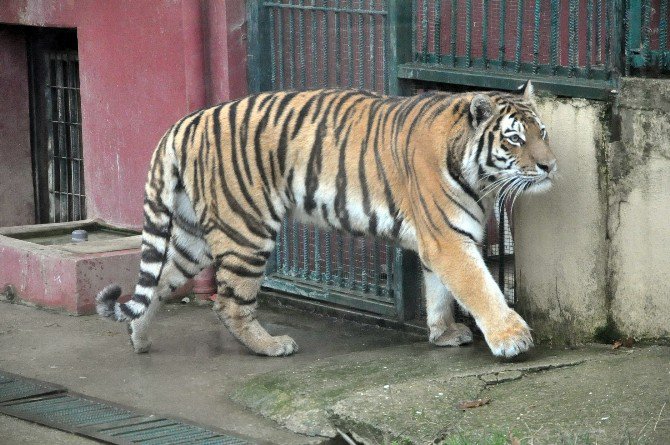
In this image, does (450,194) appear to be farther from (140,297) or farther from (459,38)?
(140,297)

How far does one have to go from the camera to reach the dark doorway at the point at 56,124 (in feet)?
32.1

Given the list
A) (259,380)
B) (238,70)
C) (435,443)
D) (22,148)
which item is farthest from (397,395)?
(22,148)

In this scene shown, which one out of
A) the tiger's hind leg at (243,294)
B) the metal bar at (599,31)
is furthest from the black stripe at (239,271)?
the metal bar at (599,31)

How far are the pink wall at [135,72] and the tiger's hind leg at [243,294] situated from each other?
60.3 inches

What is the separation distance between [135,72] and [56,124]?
1.66m

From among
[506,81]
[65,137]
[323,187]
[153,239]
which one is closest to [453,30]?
[506,81]

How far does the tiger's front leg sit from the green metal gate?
0.87 meters

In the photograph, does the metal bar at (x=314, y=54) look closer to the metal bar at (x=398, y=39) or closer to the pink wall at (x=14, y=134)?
the metal bar at (x=398, y=39)

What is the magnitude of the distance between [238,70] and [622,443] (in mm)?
4036

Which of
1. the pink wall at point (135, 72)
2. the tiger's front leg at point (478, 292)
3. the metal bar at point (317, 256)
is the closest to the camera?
the tiger's front leg at point (478, 292)

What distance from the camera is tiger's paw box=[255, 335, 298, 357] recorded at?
6.89m

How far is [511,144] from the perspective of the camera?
6.15 m

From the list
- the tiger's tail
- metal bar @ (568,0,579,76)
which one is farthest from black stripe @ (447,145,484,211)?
the tiger's tail

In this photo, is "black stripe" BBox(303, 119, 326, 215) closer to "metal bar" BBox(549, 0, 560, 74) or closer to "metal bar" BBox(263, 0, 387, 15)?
"metal bar" BBox(263, 0, 387, 15)
